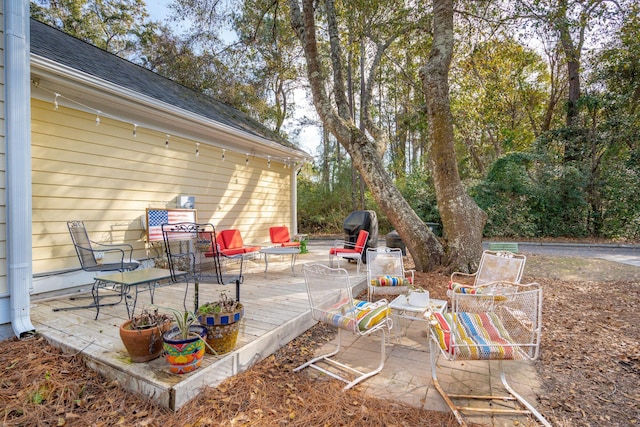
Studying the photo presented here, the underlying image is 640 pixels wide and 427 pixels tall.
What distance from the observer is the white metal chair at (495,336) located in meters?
2.00

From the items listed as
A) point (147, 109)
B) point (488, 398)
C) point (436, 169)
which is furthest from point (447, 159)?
point (147, 109)

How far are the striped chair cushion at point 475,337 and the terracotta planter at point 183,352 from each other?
162cm

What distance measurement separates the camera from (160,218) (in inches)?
200

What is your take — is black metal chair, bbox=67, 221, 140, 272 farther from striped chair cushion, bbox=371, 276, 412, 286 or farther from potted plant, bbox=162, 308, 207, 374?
striped chair cushion, bbox=371, 276, 412, 286

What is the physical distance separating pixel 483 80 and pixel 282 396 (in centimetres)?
1282

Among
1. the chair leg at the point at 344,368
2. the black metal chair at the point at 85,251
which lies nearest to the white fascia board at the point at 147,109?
the black metal chair at the point at 85,251

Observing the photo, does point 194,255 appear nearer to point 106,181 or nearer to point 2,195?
point 2,195

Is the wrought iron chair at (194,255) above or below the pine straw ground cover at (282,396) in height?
above

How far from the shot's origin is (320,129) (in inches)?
675

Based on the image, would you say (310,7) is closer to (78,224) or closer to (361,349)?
(78,224)

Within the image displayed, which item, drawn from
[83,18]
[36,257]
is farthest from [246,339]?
[83,18]

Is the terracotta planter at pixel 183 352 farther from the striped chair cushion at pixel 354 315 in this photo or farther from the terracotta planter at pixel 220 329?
the striped chair cushion at pixel 354 315

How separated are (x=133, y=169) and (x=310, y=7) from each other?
166 inches

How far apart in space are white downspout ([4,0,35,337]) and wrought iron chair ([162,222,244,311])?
1.14m
